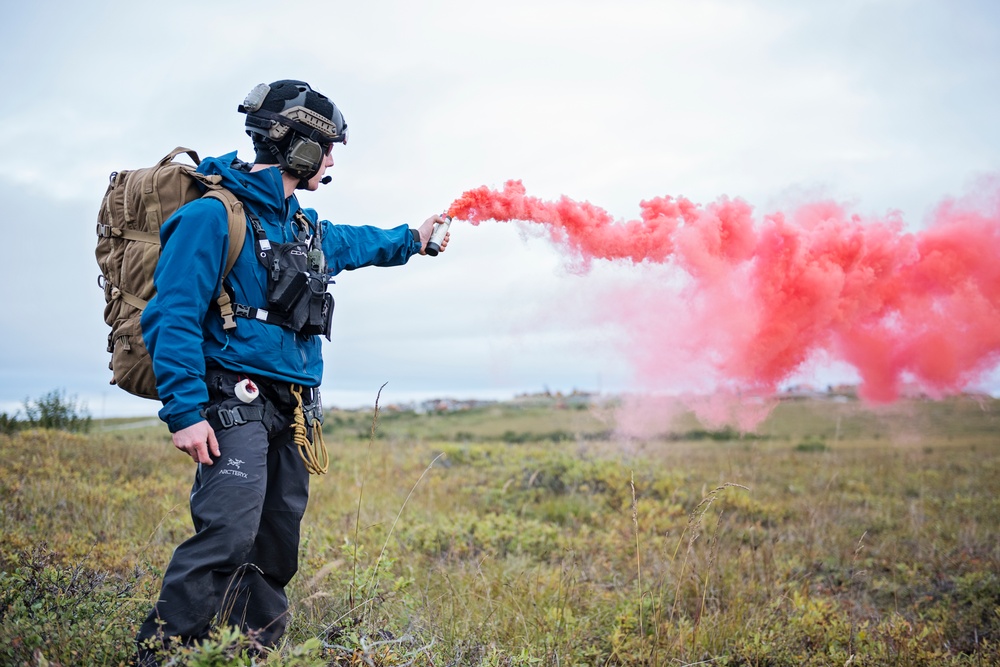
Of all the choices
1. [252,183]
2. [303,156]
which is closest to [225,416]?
[252,183]

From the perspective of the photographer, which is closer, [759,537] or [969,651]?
[969,651]

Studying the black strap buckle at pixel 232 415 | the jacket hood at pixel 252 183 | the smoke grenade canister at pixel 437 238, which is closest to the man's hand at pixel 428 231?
the smoke grenade canister at pixel 437 238

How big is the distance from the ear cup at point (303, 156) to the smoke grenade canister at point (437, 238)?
97 centimetres

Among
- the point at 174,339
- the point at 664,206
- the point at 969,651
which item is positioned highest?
the point at 664,206

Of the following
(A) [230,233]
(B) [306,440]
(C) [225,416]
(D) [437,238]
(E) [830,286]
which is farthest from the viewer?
(E) [830,286]

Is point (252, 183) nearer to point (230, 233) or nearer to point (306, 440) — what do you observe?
point (230, 233)

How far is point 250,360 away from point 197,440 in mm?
479

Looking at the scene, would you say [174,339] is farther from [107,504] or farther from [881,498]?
[881,498]

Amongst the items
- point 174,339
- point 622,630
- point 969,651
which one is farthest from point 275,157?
point 969,651

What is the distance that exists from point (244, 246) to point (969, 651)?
5409 millimetres

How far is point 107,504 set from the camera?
6504 millimetres

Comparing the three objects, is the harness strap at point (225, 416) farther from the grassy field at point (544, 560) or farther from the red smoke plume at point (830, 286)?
the red smoke plume at point (830, 286)

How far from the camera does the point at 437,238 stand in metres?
4.59

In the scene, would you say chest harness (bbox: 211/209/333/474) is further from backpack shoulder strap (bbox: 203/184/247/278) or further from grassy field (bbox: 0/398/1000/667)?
grassy field (bbox: 0/398/1000/667)
